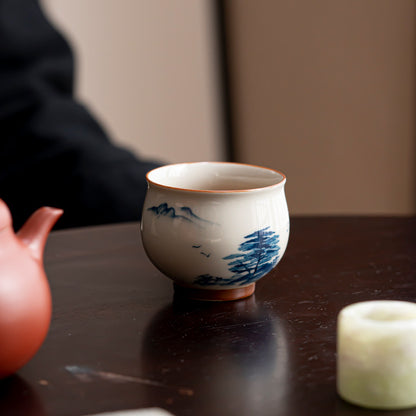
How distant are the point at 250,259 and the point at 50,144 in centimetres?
87

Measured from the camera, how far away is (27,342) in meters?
0.42

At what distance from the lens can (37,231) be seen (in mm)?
455

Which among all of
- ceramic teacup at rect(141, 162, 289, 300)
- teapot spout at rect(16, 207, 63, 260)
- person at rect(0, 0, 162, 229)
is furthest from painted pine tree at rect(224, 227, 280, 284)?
person at rect(0, 0, 162, 229)

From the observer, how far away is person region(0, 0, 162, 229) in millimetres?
1256

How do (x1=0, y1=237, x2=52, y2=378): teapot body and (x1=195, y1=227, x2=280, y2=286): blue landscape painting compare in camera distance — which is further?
(x1=195, y1=227, x2=280, y2=286): blue landscape painting

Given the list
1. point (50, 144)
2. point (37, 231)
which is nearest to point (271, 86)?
point (50, 144)

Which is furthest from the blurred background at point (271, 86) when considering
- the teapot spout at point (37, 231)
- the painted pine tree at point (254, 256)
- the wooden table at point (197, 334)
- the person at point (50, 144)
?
the teapot spout at point (37, 231)

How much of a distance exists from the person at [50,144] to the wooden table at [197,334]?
51 centimetres

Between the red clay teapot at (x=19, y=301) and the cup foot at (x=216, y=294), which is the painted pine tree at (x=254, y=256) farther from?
the red clay teapot at (x=19, y=301)

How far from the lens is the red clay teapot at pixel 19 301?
408 millimetres

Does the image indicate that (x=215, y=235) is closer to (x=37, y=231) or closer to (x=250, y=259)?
(x=250, y=259)

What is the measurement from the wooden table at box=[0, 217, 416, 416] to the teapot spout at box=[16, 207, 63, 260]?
8cm

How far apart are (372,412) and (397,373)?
1.0 inches

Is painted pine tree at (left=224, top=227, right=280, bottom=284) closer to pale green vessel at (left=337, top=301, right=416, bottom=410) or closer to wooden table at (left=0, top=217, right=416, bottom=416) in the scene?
wooden table at (left=0, top=217, right=416, bottom=416)
